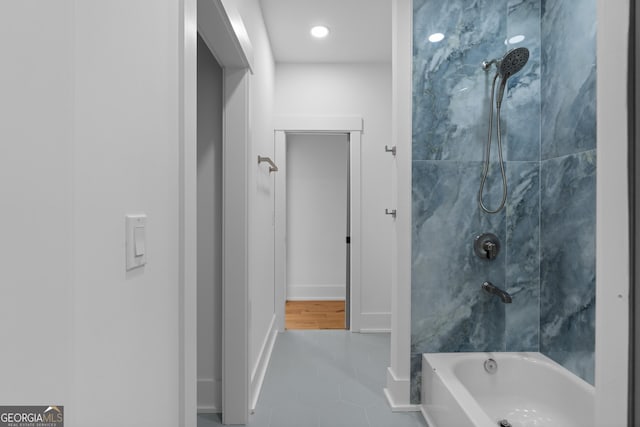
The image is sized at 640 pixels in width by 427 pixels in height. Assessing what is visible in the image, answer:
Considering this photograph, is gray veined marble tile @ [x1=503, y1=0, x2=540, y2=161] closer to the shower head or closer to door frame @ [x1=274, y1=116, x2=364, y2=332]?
the shower head

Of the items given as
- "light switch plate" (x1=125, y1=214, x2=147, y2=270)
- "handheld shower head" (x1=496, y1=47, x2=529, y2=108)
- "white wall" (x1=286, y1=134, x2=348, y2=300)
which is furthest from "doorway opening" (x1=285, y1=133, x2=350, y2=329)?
"light switch plate" (x1=125, y1=214, x2=147, y2=270)

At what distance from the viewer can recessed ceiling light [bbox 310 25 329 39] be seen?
2.84 meters

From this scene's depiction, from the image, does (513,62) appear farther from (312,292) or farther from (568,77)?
(312,292)

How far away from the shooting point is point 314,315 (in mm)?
3951

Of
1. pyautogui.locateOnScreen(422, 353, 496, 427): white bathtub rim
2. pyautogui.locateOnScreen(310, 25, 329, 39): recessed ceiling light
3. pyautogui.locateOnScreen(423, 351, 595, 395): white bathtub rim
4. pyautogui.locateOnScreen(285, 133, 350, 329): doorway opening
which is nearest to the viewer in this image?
pyautogui.locateOnScreen(422, 353, 496, 427): white bathtub rim

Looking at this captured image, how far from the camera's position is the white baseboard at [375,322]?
341 cm

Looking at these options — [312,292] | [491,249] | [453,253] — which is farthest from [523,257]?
[312,292]

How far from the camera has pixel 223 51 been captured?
5.66 ft

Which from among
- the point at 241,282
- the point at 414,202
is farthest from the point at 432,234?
the point at 241,282

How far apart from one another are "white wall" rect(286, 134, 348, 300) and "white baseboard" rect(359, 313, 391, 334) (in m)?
1.22

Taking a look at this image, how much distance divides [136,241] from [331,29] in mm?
2709

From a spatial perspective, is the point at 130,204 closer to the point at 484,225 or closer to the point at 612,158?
the point at 612,158

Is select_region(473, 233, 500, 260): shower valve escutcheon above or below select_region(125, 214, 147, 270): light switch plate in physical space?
below

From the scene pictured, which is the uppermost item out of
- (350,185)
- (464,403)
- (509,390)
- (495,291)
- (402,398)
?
(350,185)
